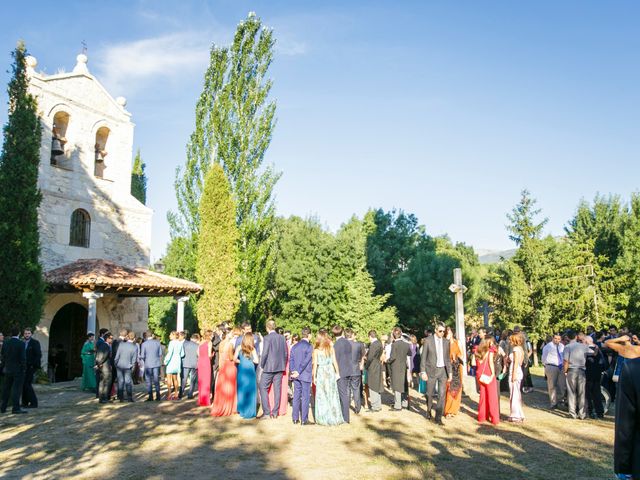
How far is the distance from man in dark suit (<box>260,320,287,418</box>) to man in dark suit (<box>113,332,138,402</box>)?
3772 mm

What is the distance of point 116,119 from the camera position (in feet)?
72.4

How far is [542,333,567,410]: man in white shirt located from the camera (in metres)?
11.9

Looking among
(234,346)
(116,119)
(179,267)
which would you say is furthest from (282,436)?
(179,267)

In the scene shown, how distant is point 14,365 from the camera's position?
10.8m

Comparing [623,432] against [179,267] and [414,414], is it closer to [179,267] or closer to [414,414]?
[414,414]

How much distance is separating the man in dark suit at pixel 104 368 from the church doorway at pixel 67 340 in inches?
324

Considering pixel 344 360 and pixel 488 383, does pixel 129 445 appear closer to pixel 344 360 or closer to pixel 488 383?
pixel 344 360

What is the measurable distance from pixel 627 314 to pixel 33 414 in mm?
32476

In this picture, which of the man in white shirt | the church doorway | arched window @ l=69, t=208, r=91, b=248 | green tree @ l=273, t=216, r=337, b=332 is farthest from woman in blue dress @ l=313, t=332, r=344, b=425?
green tree @ l=273, t=216, r=337, b=332

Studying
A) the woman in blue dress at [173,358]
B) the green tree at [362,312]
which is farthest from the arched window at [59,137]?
the green tree at [362,312]

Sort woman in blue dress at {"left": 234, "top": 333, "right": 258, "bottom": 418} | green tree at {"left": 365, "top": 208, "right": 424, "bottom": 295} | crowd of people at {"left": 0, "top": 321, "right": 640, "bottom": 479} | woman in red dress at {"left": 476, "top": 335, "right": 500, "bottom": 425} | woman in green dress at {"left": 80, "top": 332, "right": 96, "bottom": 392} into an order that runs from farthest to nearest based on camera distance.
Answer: green tree at {"left": 365, "top": 208, "right": 424, "bottom": 295}
woman in green dress at {"left": 80, "top": 332, "right": 96, "bottom": 392}
woman in blue dress at {"left": 234, "top": 333, "right": 258, "bottom": 418}
crowd of people at {"left": 0, "top": 321, "right": 640, "bottom": 479}
woman in red dress at {"left": 476, "top": 335, "right": 500, "bottom": 425}

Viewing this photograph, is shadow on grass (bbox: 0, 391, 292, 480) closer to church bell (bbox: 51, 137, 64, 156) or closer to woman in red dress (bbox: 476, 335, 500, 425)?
woman in red dress (bbox: 476, 335, 500, 425)

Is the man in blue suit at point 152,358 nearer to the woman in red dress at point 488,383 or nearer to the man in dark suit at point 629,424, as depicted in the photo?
the woman in red dress at point 488,383

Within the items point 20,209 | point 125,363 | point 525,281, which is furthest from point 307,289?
point 125,363
